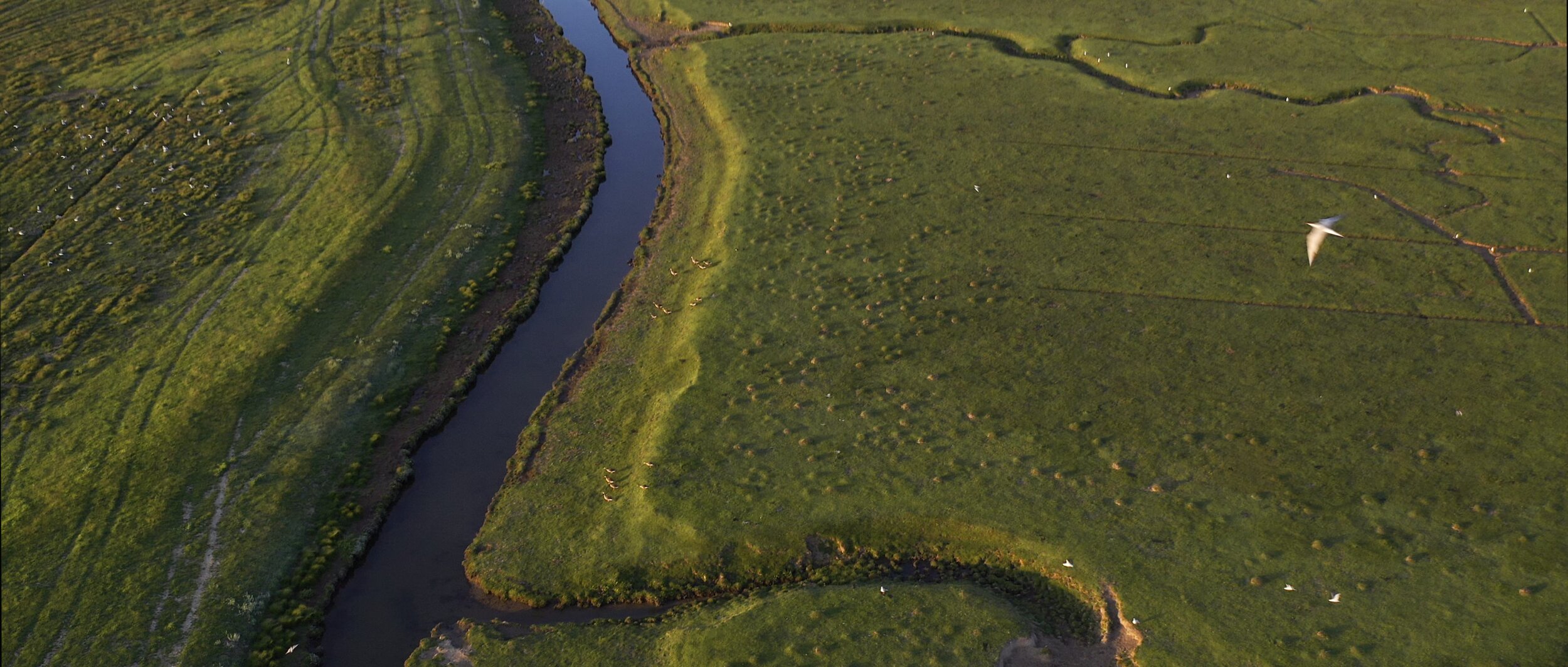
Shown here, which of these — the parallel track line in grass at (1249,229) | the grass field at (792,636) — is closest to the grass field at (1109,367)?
the parallel track line in grass at (1249,229)

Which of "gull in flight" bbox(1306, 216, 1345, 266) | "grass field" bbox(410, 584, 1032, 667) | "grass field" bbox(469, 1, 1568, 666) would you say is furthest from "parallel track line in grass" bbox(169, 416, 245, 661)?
"gull in flight" bbox(1306, 216, 1345, 266)

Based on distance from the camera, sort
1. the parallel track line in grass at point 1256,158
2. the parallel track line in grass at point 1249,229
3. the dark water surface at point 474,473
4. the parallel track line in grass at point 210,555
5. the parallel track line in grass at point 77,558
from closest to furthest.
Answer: the parallel track line in grass at point 77,558
the parallel track line in grass at point 210,555
the dark water surface at point 474,473
the parallel track line in grass at point 1249,229
the parallel track line in grass at point 1256,158

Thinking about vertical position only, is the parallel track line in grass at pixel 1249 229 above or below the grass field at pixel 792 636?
below

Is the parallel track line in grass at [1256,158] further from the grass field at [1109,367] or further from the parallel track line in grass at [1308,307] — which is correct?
the parallel track line in grass at [1308,307]

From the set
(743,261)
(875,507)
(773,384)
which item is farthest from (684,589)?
(743,261)

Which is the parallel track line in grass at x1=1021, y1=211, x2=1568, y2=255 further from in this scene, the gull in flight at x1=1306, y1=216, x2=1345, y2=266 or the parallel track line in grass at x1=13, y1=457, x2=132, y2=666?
the parallel track line in grass at x1=13, y1=457, x2=132, y2=666

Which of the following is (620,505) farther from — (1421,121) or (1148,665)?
(1421,121)
